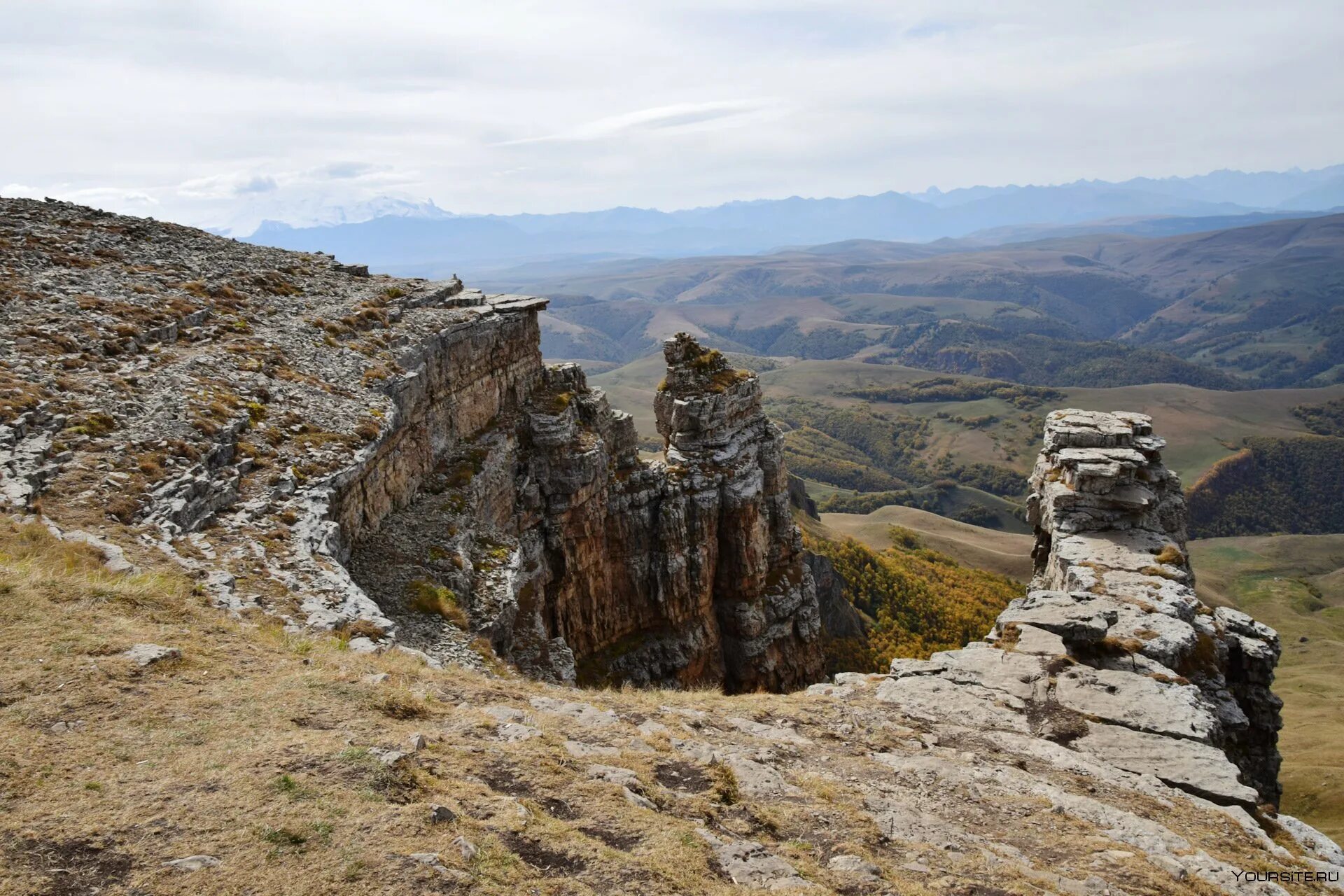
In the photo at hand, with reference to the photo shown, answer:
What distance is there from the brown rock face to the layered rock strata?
733 inches

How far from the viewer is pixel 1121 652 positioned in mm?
29297

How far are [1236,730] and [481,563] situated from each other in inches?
1335

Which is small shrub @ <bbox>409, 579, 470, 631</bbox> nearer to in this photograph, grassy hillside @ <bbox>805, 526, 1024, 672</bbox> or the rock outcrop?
the rock outcrop

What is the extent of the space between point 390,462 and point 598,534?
1948 cm

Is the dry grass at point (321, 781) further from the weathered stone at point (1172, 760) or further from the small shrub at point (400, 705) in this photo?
the weathered stone at point (1172, 760)

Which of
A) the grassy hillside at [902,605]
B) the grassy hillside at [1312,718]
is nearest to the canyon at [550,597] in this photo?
the grassy hillside at [902,605]

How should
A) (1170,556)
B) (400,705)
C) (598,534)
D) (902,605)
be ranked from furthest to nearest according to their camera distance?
1. (902,605)
2. (598,534)
3. (1170,556)
4. (400,705)

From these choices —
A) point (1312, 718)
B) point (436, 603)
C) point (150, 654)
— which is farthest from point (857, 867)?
point (1312, 718)

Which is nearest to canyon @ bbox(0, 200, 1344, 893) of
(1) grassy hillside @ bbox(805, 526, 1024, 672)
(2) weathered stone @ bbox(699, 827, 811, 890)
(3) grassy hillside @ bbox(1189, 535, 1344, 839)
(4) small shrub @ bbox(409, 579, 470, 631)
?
(2) weathered stone @ bbox(699, 827, 811, 890)

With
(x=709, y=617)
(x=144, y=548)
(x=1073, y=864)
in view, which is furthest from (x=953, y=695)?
(x=709, y=617)

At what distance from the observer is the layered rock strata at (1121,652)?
2367 centimetres

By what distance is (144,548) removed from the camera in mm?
20969

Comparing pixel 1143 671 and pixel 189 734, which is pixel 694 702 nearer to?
pixel 189 734

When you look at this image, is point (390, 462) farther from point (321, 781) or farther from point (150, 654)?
point (321, 781)
